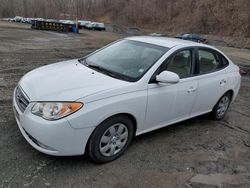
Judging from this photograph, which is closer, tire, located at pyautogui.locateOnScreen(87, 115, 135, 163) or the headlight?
the headlight

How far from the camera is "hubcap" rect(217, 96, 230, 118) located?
5.21m

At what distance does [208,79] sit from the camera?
15.1 ft

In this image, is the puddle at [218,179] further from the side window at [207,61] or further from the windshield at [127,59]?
the side window at [207,61]

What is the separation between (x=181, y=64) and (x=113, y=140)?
166cm

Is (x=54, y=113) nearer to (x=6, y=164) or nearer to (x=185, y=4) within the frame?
(x=6, y=164)

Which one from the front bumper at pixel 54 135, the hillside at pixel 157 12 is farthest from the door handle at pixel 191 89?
the hillside at pixel 157 12

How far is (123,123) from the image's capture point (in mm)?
3512

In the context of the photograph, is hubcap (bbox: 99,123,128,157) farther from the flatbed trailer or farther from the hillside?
the hillside

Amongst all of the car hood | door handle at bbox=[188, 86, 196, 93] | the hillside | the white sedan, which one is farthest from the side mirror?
the hillside

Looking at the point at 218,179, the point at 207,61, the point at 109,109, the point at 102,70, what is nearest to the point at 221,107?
the point at 207,61

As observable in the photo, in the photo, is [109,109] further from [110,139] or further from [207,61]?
[207,61]

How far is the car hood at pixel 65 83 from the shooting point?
3.21 m

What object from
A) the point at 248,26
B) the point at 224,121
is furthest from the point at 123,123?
the point at 248,26

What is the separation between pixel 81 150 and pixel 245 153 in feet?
8.42
